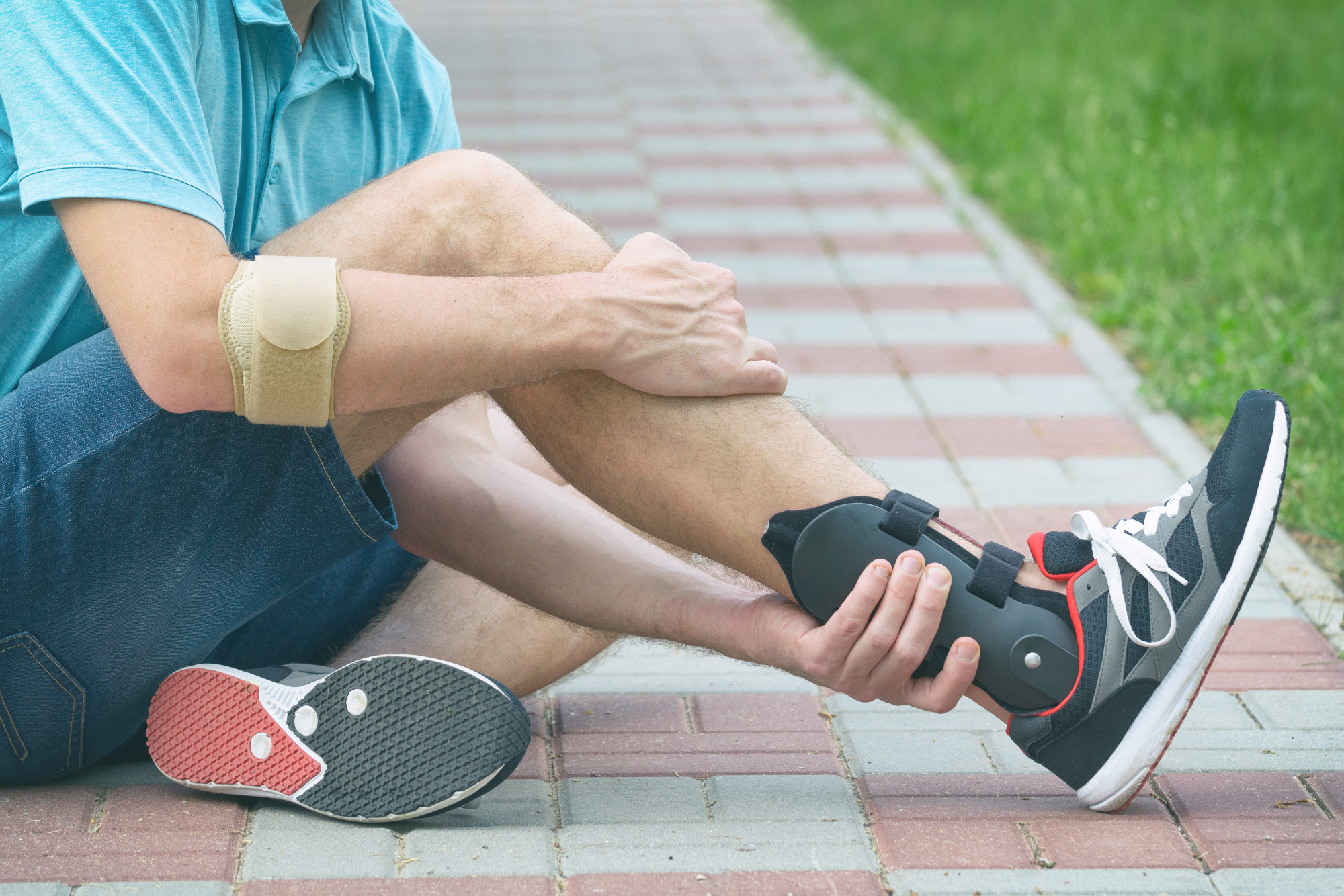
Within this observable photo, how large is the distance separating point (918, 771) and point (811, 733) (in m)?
0.18

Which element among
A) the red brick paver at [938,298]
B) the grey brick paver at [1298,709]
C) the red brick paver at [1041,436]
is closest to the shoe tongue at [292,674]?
the grey brick paver at [1298,709]

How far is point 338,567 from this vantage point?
2.03 metres

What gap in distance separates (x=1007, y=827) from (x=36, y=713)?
1151 mm

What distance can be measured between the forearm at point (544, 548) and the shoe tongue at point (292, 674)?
25cm

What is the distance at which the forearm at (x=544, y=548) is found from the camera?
1.87 metres

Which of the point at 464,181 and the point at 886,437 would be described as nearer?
the point at 464,181

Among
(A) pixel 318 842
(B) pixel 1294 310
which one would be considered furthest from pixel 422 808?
(B) pixel 1294 310

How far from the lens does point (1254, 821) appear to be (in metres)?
1.77

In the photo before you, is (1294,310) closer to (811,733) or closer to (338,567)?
(811,733)

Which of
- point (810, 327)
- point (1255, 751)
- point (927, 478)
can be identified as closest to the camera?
point (1255, 751)

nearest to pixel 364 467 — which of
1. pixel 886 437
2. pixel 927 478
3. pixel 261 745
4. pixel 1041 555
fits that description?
pixel 261 745

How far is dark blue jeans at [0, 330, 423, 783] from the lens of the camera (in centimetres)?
158

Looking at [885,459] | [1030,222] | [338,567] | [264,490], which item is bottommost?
[1030,222]

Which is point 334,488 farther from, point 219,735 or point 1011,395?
point 1011,395
